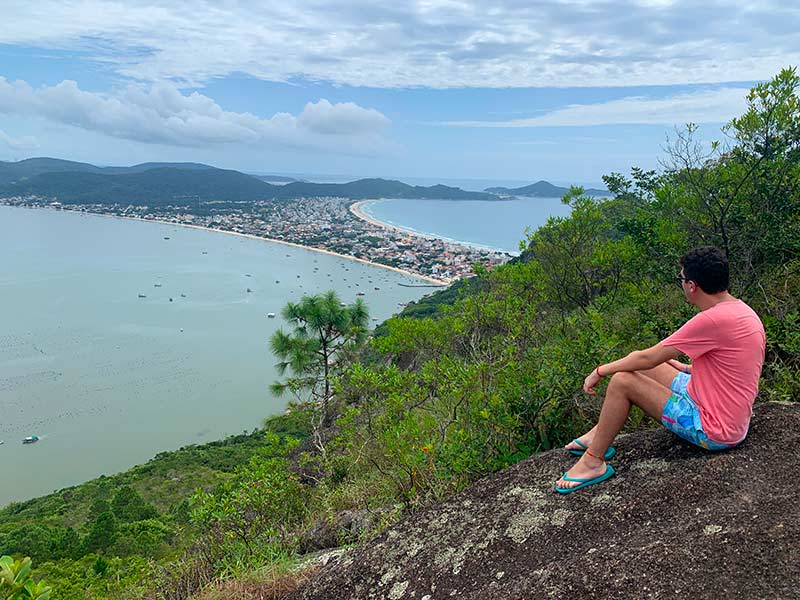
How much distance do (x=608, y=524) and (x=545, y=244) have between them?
4.98 metres

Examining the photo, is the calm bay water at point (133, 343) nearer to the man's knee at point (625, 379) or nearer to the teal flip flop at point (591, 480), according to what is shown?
the teal flip flop at point (591, 480)

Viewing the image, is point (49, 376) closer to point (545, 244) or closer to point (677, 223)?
point (545, 244)

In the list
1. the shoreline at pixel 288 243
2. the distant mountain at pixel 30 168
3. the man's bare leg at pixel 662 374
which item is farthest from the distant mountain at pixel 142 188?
the man's bare leg at pixel 662 374

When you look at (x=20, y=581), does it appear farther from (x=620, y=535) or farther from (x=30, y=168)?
(x=30, y=168)

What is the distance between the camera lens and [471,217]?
12081 cm

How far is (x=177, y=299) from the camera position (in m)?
47.7

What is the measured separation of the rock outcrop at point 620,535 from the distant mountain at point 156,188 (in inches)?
4982

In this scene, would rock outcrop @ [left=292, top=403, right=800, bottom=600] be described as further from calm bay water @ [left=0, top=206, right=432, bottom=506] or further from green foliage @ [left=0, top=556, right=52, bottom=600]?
calm bay water @ [left=0, top=206, right=432, bottom=506]

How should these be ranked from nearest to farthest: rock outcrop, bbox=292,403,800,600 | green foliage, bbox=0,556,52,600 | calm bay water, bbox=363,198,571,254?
green foliage, bbox=0,556,52,600, rock outcrop, bbox=292,403,800,600, calm bay water, bbox=363,198,571,254

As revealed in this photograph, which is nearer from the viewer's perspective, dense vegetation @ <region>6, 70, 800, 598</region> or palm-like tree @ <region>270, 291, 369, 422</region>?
dense vegetation @ <region>6, 70, 800, 598</region>

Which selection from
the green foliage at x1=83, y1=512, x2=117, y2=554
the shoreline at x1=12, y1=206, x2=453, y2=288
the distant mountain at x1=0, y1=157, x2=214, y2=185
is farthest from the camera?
the distant mountain at x1=0, y1=157, x2=214, y2=185

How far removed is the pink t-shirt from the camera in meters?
2.55

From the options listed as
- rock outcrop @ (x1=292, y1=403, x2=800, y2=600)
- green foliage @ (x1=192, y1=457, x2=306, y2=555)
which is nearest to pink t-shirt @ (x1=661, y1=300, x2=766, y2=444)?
rock outcrop @ (x1=292, y1=403, x2=800, y2=600)

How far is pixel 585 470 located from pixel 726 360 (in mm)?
853
